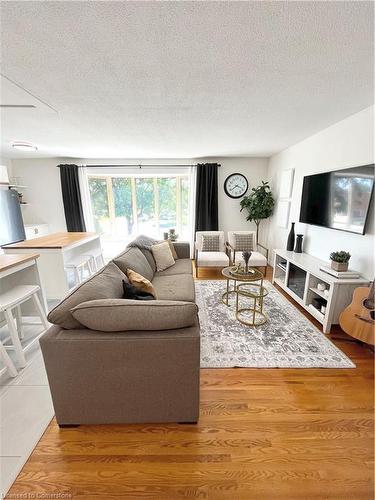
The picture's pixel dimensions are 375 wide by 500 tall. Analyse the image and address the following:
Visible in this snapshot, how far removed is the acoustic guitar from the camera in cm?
178

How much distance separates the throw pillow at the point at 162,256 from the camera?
288 centimetres

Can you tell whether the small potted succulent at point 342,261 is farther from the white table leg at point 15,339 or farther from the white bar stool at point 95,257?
the white bar stool at point 95,257

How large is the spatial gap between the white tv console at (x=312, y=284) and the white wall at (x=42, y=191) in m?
4.88

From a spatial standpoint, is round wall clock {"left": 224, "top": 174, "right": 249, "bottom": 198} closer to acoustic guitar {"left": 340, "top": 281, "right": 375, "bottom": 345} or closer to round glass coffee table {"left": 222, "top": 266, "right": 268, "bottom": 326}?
round glass coffee table {"left": 222, "top": 266, "right": 268, "bottom": 326}

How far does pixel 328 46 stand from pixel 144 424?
8.39ft

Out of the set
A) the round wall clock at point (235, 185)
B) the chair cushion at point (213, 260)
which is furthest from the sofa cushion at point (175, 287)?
the round wall clock at point (235, 185)

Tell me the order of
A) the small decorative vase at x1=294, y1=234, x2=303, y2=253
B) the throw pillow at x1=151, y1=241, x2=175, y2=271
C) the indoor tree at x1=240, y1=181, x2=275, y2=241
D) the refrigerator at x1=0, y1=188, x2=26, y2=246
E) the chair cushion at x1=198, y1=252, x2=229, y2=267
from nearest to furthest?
the throw pillow at x1=151, y1=241, x2=175, y2=271 → the small decorative vase at x1=294, y1=234, x2=303, y2=253 → the chair cushion at x1=198, y1=252, x2=229, y2=267 → the refrigerator at x1=0, y1=188, x2=26, y2=246 → the indoor tree at x1=240, y1=181, x2=275, y2=241

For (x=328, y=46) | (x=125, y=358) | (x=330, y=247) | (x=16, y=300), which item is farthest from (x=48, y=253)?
(x=330, y=247)

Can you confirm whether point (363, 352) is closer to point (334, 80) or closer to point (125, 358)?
point (125, 358)

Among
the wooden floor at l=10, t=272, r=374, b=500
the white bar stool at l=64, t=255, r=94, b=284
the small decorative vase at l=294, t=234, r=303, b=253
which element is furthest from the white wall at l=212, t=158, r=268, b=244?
the wooden floor at l=10, t=272, r=374, b=500

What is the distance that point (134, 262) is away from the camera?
2287 mm

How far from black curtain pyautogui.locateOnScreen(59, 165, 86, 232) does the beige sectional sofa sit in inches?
159

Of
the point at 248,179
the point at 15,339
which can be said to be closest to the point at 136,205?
the point at 248,179

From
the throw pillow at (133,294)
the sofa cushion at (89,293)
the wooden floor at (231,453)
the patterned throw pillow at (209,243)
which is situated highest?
the sofa cushion at (89,293)
